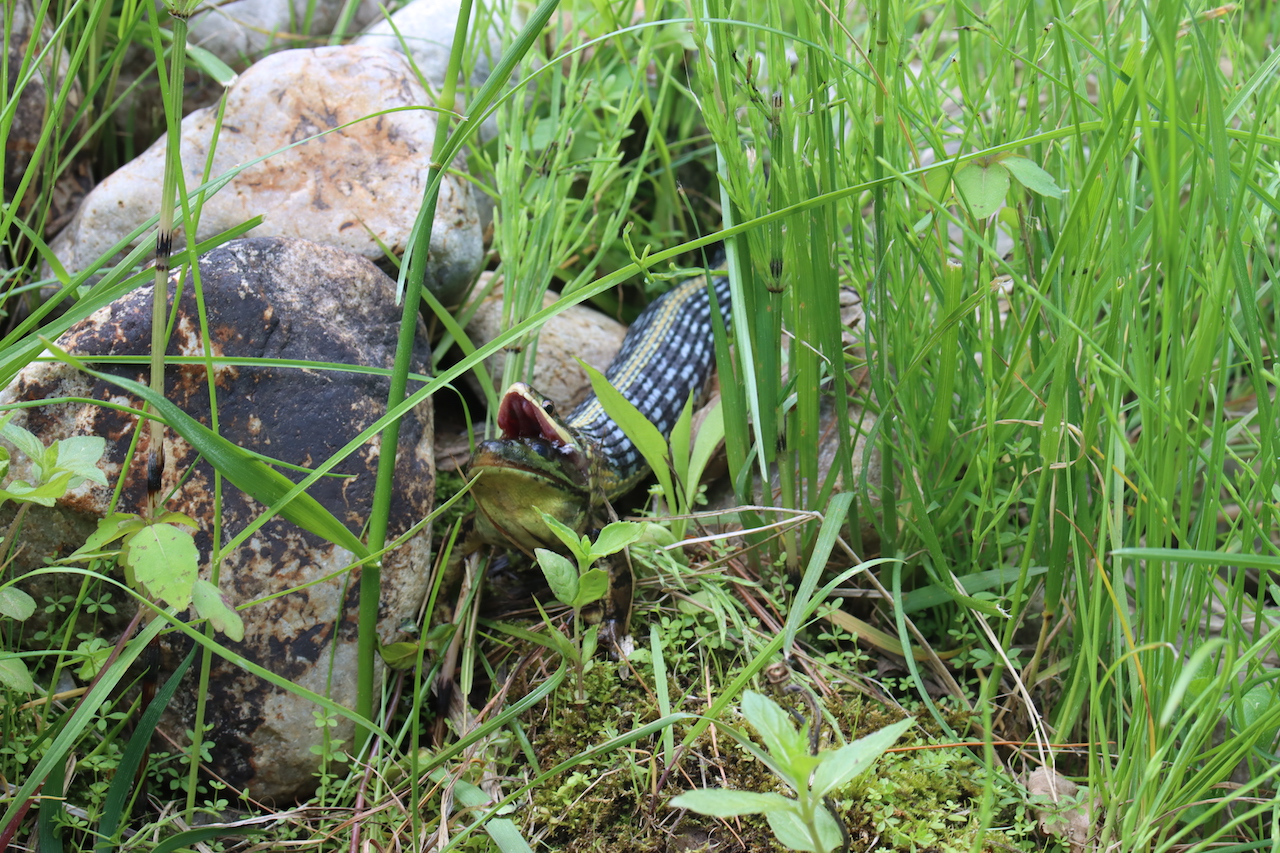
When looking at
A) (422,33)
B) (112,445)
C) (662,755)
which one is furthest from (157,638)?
(422,33)

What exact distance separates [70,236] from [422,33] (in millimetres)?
1354

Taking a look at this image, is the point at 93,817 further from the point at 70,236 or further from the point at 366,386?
the point at 70,236

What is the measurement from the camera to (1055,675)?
5.14ft

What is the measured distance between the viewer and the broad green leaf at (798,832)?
972mm

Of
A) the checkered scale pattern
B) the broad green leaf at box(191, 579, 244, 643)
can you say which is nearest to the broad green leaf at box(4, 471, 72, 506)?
the broad green leaf at box(191, 579, 244, 643)

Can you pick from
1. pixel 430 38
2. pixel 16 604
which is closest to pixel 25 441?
pixel 16 604

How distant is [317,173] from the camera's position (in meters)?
2.33

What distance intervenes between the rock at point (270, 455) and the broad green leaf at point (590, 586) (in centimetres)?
45

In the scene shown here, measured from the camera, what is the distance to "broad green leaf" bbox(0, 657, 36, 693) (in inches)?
47.6

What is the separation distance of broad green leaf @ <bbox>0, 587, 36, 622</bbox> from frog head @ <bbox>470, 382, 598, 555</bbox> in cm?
76

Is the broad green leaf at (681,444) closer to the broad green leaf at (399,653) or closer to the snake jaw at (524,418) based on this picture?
the snake jaw at (524,418)

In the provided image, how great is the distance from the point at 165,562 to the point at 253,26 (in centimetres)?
262

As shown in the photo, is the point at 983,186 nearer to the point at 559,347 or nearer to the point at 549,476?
the point at 549,476

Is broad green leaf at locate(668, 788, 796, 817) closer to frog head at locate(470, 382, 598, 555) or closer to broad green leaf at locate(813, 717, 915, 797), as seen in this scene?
broad green leaf at locate(813, 717, 915, 797)
